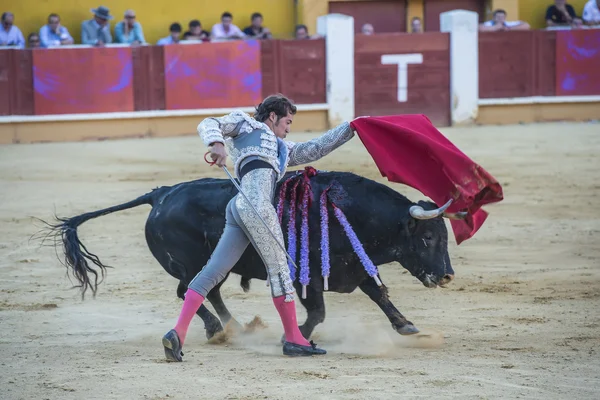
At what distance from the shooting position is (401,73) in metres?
12.6

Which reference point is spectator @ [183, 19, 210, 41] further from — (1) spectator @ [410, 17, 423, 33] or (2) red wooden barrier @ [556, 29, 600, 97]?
(2) red wooden barrier @ [556, 29, 600, 97]

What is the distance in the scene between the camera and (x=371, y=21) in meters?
14.0

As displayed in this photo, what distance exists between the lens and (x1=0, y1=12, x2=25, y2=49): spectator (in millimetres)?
11742

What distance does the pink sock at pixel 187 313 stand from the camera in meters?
4.03

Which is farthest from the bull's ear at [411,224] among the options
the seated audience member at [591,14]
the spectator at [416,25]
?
the seated audience member at [591,14]

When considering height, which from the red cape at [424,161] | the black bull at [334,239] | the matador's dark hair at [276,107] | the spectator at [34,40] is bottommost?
the black bull at [334,239]

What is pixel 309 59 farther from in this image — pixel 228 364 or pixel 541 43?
pixel 228 364

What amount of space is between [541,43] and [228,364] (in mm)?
9626

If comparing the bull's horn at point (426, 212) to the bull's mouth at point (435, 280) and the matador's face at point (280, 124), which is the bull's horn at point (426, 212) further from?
the matador's face at point (280, 124)

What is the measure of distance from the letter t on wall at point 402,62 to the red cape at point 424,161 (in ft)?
26.6

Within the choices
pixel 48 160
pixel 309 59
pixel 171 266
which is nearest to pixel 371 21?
pixel 309 59

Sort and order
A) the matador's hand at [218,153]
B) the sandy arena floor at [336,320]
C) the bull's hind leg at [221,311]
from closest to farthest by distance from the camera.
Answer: the sandy arena floor at [336,320] < the matador's hand at [218,153] < the bull's hind leg at [221,311]

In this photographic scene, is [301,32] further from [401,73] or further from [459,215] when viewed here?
[459,215]

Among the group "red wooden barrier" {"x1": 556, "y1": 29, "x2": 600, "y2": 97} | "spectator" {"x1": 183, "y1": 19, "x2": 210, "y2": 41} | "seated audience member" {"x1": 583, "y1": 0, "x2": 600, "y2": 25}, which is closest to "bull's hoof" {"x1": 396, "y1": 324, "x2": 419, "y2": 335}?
"spectator" {"x1": 183, "y1": 19, "x2": 210, "y2": 41}
